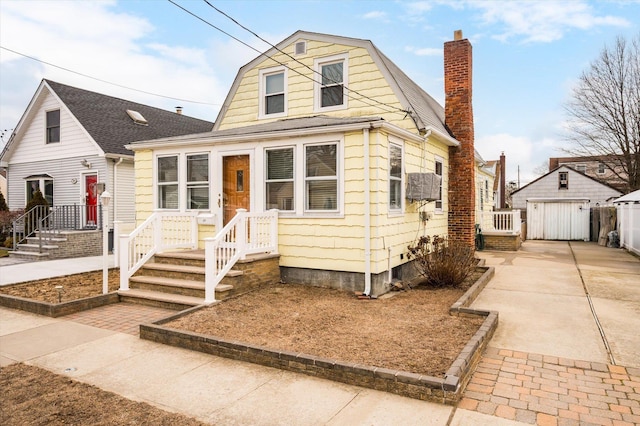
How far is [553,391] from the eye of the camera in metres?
3.89

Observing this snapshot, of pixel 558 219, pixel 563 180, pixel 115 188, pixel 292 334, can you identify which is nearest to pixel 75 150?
pixel 115 188

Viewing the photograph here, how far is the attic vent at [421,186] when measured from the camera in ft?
29.7

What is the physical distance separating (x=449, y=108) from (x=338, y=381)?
10.2 m

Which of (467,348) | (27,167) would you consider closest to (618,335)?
(467,348)

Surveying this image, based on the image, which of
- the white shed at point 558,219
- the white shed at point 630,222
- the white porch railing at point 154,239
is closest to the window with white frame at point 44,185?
the white porch railing at point 154,239

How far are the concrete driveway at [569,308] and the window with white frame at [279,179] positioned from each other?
14.0ft

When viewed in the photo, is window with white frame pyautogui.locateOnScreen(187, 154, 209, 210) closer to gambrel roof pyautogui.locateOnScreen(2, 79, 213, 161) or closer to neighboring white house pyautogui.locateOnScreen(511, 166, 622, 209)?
gambrel roof pyautogui.locateOnScreen(2, 79, 213, 161)

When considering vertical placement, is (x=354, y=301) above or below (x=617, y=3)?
below

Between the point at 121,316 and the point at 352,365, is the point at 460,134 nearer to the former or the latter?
the point at 352,365

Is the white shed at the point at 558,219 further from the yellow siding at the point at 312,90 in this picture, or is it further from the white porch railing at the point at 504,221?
the yellow siding at the point at 312,90

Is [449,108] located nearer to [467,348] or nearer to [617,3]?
[617,3]

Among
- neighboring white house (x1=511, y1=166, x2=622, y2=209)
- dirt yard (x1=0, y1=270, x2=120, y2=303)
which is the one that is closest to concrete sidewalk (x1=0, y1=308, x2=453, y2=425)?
dirt yard (x1=0, y1=270, x2=120, y2=303)

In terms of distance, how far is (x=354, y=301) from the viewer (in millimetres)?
7414

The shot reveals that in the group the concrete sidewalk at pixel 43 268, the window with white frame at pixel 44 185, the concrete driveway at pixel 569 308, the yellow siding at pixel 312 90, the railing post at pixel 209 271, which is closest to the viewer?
the concrete driveway at pixel 569 308
